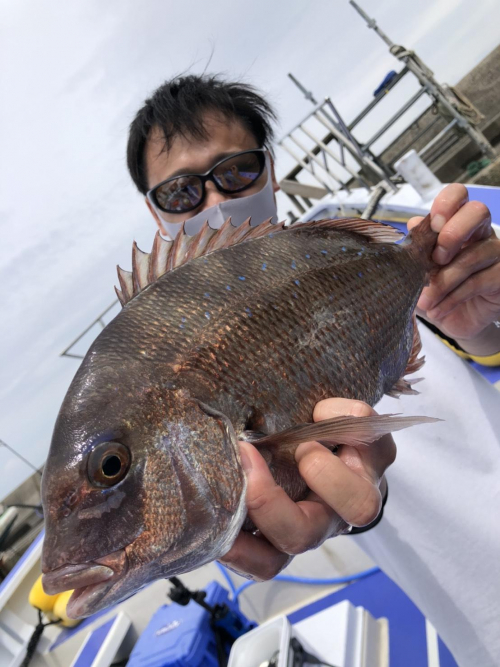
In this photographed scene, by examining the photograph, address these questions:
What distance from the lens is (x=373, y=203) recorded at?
194 inches

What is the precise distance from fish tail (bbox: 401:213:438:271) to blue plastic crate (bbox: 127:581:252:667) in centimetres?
260

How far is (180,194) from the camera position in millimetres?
2158

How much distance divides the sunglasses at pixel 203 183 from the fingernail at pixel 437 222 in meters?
1.08

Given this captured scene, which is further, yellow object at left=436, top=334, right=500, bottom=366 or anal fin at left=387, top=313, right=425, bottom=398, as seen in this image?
yellow object at left=436, top=334, right=500, bottom=366

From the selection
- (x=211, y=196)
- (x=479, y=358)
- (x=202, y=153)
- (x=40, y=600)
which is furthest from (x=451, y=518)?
(x=40, y=600)

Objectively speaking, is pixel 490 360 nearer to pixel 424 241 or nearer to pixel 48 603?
pixel 424 241

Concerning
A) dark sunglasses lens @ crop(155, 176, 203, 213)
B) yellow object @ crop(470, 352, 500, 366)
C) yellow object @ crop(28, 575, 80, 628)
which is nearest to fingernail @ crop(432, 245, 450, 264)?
yellow object @ crop(470, 352, 500, 366)

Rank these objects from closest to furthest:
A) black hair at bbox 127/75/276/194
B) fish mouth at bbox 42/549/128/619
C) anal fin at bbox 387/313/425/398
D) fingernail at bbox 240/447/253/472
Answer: fish mouth at bbox 42/549/128/619, fingernail at bbox 240/447/253/472, anal fin at bbox 387/313/425/398, black hair at bbox 127/75/276/194

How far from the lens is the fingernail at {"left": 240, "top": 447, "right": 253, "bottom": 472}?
90 centimetres

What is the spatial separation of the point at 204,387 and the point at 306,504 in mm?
397

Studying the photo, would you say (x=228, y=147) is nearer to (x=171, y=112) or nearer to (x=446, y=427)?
(x=171, y=112)

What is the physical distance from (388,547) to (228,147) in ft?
7.29

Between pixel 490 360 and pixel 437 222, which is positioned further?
pixel 490 360

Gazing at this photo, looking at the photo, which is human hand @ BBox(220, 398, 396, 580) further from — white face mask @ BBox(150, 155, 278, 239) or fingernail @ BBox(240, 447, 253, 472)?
white face mask @ BBox(150, 155, 278, 239)
